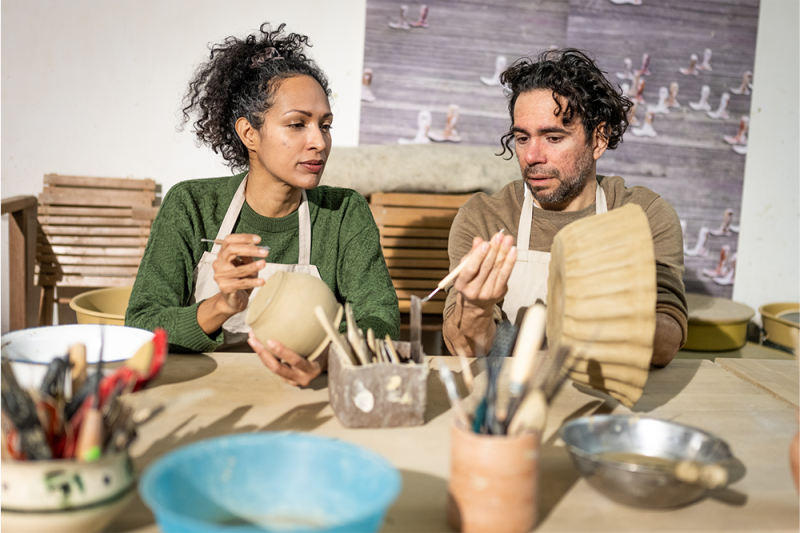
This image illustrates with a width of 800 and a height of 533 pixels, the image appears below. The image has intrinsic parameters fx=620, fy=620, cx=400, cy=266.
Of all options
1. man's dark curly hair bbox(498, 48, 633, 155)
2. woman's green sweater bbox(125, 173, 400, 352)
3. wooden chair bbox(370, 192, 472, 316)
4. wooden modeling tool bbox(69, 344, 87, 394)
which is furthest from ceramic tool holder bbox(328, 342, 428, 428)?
wooden chair bbox(370, 192, 472, 316)

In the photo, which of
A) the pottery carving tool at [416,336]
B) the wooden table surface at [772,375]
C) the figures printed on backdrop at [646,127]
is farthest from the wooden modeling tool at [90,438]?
the figures printed on backdrop at [646,127]

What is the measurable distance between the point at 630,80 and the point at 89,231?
3.33 metres

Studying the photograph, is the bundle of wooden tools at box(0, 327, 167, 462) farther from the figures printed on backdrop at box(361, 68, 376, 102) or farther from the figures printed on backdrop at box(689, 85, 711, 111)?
the figures printed on backdrop at box(689, 85, 711, 111)

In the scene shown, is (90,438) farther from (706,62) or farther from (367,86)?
(706,62)

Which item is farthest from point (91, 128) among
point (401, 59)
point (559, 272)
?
point (559, 272)

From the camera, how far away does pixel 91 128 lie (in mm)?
3543

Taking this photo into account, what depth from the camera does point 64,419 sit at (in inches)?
29.9

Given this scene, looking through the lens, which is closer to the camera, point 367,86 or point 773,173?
point 367,86

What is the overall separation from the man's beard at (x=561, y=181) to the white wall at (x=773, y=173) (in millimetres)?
2521

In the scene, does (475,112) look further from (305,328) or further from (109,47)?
(305,328)

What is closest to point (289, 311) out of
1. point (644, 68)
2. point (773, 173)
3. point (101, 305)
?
point (101, 305)

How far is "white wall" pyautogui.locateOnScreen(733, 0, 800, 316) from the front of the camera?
395cm

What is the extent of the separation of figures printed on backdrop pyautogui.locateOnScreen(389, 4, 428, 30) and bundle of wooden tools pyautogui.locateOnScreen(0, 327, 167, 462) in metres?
3.16

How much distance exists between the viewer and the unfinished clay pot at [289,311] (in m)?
1.20
